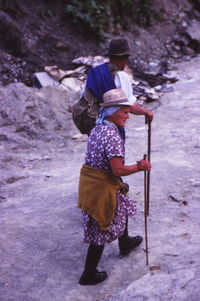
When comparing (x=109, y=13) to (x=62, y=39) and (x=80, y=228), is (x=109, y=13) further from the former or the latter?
(x=80, y=228)

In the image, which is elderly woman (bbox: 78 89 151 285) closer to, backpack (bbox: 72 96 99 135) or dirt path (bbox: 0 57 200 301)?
dirt path (bbox: 0 57 200 301)

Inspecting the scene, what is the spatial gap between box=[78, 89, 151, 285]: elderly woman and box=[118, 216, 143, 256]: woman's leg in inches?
18.7

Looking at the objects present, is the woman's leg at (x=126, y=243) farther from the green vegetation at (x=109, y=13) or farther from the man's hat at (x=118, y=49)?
the green vegetation at (x=109, y=13)

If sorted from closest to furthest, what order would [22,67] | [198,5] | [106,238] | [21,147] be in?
[106,238] → [21,147] → [22,67] → [198,5]

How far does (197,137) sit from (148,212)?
2973 millimetres

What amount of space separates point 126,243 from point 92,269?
550mm

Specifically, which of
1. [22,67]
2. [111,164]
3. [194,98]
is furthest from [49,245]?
[22,67]

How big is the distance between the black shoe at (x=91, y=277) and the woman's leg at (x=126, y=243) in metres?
0.42

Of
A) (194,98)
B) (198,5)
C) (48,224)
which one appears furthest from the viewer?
(198,5)

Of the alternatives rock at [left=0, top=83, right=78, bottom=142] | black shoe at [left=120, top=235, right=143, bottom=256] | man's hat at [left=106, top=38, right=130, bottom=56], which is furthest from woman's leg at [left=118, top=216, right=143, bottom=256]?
rock at [left=0, top=83, right=78, bottom=142]

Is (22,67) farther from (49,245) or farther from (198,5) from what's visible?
(198,5)

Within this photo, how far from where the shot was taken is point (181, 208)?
17.0 ft

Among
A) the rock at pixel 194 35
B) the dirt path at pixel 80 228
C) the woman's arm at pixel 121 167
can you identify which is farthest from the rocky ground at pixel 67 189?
the rock at pixel 194 35

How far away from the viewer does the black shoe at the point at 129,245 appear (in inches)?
164
